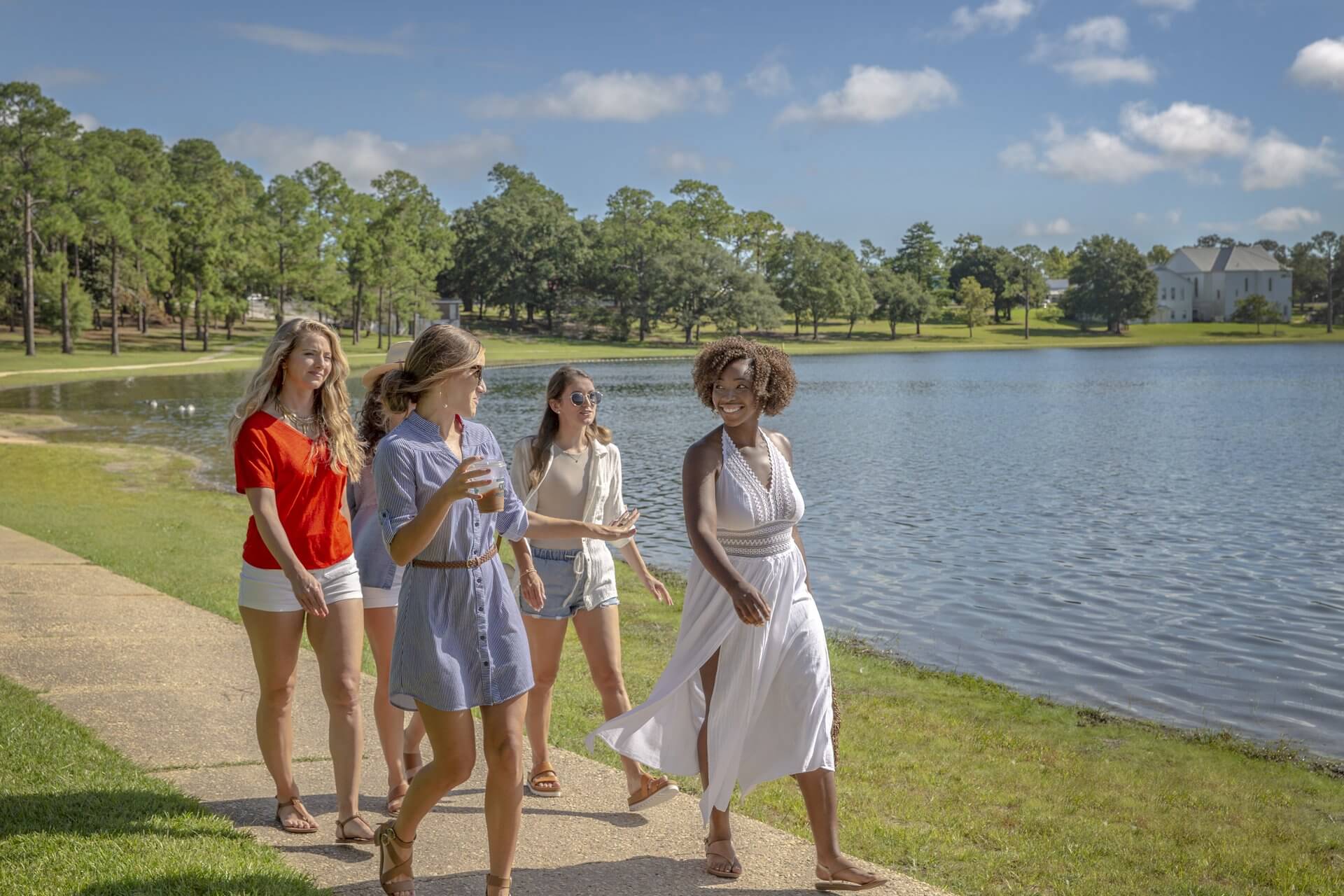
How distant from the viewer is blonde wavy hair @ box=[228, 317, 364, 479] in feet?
16.5

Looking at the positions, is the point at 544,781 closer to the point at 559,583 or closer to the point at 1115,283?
the point at 559,583

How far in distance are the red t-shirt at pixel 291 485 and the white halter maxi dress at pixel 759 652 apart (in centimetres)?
158

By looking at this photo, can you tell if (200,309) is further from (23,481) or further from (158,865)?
(158,865)

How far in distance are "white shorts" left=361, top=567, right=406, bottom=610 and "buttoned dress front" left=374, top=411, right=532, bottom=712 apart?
1495 mm

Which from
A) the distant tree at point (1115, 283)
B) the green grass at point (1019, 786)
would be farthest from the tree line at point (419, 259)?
the green grass at point (1019, 786)

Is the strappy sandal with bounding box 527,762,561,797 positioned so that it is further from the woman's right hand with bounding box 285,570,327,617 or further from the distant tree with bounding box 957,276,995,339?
the distant tree with bounding box 957,276,995,339

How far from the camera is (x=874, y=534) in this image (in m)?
19.5

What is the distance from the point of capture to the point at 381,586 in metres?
5.64


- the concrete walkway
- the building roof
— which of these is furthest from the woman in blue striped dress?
the building roof

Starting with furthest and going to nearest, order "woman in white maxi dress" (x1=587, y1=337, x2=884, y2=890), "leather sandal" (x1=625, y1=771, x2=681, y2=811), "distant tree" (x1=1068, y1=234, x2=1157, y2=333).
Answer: "distant tree" (x1=1068, y1=234, x2=1157, y2=333) < "leather sandal" (x1=625, y1=771, x2=681, y2=811) < "woman in white maxi dress" (x1=587, y1=337, x2=884, y2=890)

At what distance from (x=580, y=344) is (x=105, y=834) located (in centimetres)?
9682

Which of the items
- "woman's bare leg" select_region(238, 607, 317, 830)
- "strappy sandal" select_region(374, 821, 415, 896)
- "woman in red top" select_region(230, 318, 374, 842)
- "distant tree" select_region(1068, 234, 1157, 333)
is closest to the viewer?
"strappy sandal" select_region(374, 821, 415, 896)

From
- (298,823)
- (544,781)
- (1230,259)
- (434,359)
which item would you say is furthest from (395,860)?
(1230,259)

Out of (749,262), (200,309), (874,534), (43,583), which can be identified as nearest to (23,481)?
(43,583)
